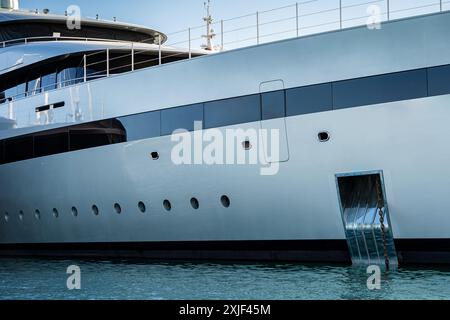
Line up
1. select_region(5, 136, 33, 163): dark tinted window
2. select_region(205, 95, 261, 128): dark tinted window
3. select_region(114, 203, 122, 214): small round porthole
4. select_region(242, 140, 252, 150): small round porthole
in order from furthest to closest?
1. select_region(5, 136, 33, 163): dark tinted window
2. select_region(114, 203, 122, 214): small round porthole
3. select_region(205, 95, 261, 128): dark tinted window
4. select_region(242, 140, 252, 150): small round porthole

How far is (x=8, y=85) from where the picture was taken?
644 inches

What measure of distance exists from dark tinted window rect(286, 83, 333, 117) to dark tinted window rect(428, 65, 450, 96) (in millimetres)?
1539

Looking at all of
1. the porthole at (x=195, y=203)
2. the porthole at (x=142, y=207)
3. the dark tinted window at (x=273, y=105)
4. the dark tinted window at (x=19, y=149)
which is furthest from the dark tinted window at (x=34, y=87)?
the dark tinted window at (x=273, y=105)

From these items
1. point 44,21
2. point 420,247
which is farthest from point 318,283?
point 44,21

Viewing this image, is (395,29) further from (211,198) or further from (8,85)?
→ (8,85)

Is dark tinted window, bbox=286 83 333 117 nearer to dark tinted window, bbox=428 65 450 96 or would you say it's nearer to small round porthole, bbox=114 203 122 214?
dark tinted window, bbox=428 65 450 96

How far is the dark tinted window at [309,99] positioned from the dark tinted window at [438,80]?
1.54 meters

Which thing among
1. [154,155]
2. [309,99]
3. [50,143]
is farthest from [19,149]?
[309,99]

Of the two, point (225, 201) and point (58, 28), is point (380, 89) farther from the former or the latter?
point (58, 28)

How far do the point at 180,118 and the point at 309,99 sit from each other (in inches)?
97.3

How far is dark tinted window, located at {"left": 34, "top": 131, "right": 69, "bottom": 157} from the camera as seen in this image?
47.1 ft

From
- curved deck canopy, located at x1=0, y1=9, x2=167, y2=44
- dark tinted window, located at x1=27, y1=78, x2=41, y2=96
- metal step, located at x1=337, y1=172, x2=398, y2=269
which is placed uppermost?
curved deck canopy, located at x1=0, y1=9, x2=167, y2=44

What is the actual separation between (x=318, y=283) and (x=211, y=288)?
1445 millimetres

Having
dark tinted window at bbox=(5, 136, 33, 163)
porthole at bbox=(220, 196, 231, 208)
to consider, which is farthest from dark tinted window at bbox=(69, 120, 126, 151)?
porthole at bbox=(220, 196, 231, 208)
